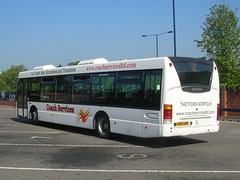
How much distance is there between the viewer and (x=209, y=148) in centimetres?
931

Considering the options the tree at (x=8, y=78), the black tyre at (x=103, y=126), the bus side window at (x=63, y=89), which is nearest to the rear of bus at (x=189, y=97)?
the black tyre at (x=103, y=126)

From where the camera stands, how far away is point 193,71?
31.2ft

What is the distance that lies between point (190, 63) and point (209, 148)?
107 inches

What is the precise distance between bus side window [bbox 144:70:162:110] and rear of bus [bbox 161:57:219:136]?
24 cm

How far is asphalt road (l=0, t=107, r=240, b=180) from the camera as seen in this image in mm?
6328

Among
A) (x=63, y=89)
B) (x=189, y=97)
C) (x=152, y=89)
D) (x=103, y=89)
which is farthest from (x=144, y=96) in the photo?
(x=63, y=89)

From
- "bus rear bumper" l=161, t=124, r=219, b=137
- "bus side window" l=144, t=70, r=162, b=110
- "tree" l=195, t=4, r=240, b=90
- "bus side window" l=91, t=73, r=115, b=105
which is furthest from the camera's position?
"tree" l=195, t=4, r=240, b=90

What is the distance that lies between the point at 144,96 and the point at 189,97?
140 cm

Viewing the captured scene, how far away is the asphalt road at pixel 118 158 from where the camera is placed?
249 inches

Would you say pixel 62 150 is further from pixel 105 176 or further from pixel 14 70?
pixel 14 70

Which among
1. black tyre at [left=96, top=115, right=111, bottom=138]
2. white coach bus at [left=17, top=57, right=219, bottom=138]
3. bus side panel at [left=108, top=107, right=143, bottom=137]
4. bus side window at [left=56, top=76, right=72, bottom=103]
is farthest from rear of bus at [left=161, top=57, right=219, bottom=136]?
bus side window at [left=56, top=76, right=72, bottom=103]

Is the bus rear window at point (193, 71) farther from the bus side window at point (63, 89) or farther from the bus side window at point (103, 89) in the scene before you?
the bus side window at point (63, 89)

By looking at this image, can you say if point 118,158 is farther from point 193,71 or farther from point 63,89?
point 63,89

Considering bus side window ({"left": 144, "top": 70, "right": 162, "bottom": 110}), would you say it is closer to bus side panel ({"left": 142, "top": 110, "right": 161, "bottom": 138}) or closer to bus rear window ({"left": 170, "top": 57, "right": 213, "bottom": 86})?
bus side panel ({"left": 142, "top": 110, "right": 161, "bottom": 138})
